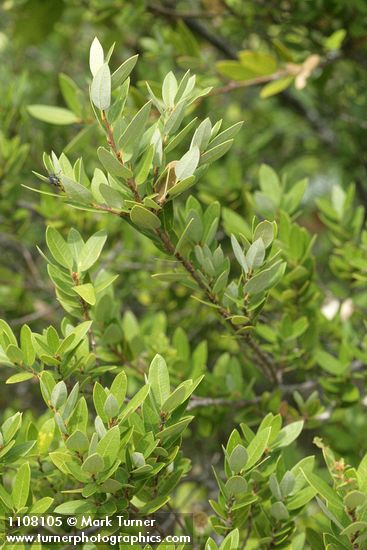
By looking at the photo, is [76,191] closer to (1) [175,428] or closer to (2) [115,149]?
(2) [115,149]

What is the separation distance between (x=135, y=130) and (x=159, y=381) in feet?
1.08

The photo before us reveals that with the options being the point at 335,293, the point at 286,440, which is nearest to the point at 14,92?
the point at 335,293

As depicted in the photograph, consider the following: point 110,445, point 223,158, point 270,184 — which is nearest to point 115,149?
point 110,445

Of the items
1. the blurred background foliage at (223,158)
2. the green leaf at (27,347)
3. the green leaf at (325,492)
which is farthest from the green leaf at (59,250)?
the green leaf at (325,492)

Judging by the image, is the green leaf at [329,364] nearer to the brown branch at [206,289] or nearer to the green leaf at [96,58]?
the brown branch at [206,289]

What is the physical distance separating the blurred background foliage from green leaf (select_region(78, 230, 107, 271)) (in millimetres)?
283

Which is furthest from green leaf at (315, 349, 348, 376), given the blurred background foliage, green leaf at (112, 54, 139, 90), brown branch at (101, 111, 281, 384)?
green leaf at (112, 54, 139, 90)

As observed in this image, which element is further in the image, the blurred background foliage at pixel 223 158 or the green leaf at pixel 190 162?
the blurred background foliage at pixel 223 158

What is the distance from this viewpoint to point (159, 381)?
34.9 inches

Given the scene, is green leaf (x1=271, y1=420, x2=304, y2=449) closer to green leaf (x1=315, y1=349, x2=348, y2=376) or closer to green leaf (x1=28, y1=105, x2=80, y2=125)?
green leaf (x1=315, y1=349, x2=348, y2=376)

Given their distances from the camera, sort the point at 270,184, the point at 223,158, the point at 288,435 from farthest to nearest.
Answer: the point at 223,158
the point at 270,184
the point at 288,435

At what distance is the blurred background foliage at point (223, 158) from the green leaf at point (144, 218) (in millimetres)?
291

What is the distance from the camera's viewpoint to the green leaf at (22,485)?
87cm

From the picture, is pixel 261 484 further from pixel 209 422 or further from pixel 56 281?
pixel 56 281
